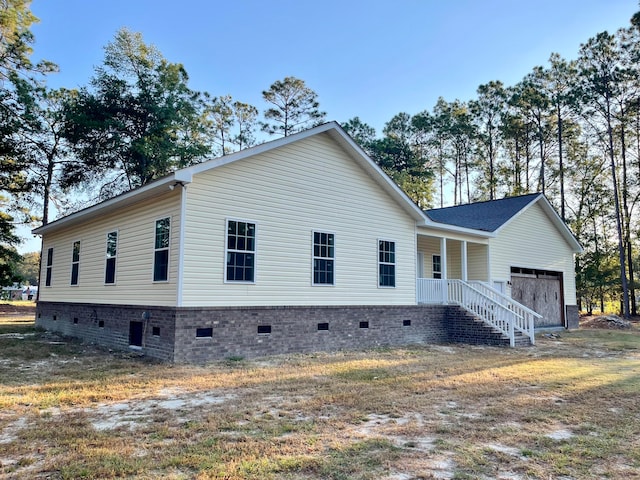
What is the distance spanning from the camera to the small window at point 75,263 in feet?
46.9

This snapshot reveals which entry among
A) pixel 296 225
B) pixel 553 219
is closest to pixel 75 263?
pixel 296 225

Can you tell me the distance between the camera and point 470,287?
47.9 feet

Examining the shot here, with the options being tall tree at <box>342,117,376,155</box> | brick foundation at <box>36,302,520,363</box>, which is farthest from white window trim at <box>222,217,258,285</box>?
tall tree at <box>342,117,376,155</box>

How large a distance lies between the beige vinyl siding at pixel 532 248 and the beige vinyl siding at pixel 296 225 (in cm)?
523

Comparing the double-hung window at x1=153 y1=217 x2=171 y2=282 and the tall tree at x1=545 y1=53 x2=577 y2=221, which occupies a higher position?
the tall tree at x1=545 y1=53 x2=577 y2=221

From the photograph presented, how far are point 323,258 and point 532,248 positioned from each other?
11723 mm

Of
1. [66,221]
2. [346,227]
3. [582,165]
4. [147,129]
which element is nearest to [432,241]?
[346,227]

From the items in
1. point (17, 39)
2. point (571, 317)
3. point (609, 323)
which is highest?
point (17, 39)

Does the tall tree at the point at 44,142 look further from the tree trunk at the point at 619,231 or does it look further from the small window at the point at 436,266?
the tree trunk at the point at 619,231

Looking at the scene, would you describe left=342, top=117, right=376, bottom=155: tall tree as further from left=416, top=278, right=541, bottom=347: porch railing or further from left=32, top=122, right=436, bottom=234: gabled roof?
left=416, top=278, right=541, bottom=347: porch railing

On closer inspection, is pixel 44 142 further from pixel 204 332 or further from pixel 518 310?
pixel 518 310

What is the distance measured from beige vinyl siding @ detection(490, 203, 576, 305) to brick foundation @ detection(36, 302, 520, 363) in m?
4.31

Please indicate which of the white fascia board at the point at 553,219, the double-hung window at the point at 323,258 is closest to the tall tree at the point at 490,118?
the white fascia board at the point at 553,219

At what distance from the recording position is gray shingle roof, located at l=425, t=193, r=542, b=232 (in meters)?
18.1
